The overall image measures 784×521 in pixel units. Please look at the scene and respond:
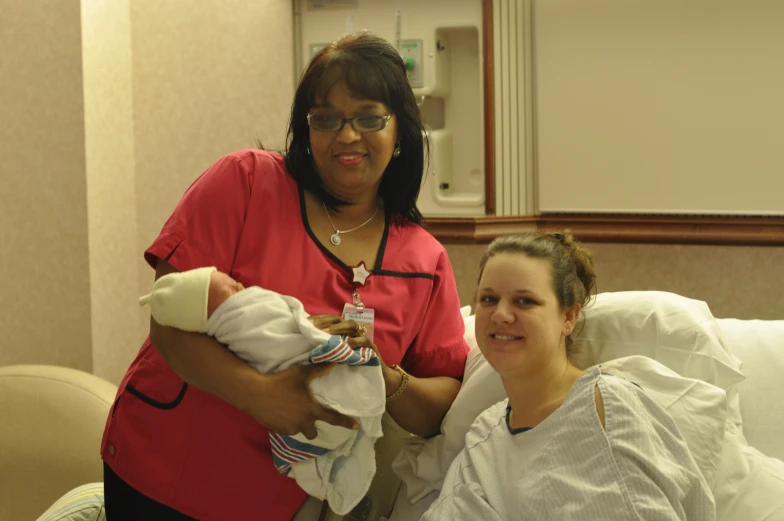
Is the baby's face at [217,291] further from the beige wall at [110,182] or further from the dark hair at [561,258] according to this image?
the beige wall at [110,182]

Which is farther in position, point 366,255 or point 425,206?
point 425,206

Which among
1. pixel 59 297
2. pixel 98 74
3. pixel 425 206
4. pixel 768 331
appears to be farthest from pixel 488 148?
pixel 59 297

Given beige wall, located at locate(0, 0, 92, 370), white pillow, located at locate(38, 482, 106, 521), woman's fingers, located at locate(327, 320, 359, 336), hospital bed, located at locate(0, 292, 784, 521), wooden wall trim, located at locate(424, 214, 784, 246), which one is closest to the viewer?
woman's fingers, located at locate(327, 320, 359, 336)

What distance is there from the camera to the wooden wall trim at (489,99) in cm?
290

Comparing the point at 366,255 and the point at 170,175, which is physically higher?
the point at 170,175

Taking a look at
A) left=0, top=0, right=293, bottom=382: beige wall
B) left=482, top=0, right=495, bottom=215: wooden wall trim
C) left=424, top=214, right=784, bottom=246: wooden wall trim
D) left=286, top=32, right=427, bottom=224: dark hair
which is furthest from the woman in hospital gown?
left=0, top=0, right=293, bottom=382: beige wall

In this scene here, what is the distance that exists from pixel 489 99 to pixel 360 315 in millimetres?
1397

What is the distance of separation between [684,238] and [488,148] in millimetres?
678

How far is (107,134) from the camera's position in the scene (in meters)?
3.25

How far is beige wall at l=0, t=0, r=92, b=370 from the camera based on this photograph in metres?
3.12

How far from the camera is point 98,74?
3.20 m

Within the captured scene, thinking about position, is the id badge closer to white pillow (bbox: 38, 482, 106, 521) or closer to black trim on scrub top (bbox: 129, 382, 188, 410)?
black trim on scrub top (bbox: 129, 382, 188, 410)

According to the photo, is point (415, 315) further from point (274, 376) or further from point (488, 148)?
point (488, 148)

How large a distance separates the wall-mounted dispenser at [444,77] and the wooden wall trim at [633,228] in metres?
0.10
